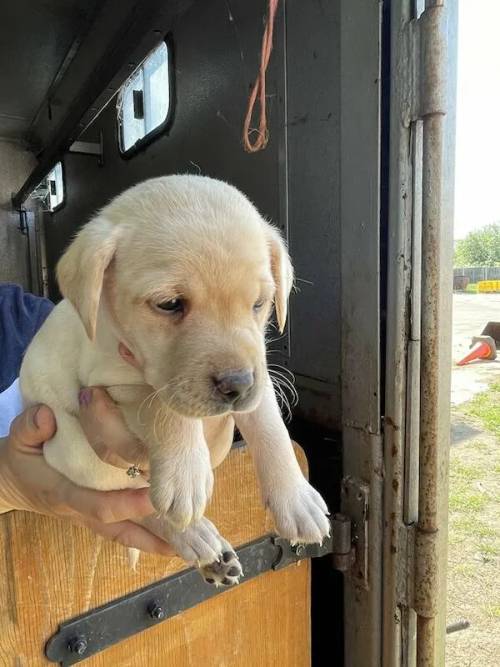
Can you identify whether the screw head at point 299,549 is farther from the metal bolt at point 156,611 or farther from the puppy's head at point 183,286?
the puppy's head at point 183,286

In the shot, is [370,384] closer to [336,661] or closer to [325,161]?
[325,161]

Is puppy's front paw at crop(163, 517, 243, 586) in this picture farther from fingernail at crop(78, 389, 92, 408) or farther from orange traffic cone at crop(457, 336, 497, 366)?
orange traffic cone at crop(457, 336, 497, 366)

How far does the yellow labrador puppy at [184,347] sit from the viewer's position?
1.08m

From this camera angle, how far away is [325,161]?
5.87 feet

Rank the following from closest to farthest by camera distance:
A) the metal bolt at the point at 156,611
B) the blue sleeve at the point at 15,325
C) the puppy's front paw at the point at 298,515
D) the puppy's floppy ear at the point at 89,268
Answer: the puppy's floppy ear at the point at 89,268, the puppy's front paw at the point at 298,515, the metal bolt at the point at 156,611, the blue sleeve at the point at 15,325

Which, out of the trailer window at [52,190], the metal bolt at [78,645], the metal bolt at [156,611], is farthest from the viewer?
the trailer window at [52,190]

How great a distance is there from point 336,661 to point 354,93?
2.00 metres

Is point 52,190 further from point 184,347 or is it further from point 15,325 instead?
point 184,347

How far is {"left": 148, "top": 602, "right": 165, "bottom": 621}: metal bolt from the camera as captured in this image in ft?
4.94

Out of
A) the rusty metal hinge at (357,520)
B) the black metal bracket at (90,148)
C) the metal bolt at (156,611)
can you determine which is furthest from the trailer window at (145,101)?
the metal bolt at (156,611)

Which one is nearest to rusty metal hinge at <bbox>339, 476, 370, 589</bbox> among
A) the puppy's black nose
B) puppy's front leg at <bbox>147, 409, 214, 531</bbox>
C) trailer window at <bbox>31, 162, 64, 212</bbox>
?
puppy's front leg at <bbox>147, 409, 214, 531</bbox>

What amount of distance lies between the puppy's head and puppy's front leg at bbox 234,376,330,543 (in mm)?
235

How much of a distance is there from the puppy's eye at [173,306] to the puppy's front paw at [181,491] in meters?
0.32

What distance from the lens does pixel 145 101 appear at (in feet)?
11.6
